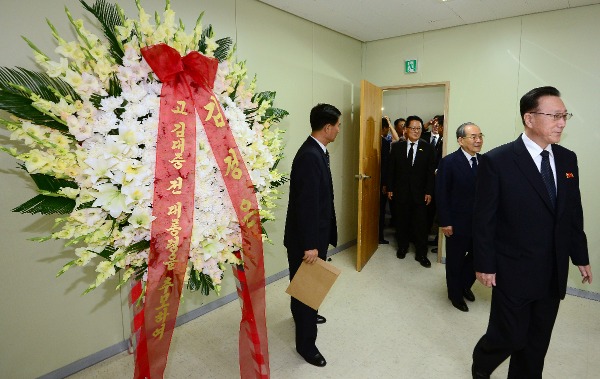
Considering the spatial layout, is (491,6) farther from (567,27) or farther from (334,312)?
(334,312)

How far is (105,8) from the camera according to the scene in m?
1.11

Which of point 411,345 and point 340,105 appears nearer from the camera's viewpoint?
point 411,345

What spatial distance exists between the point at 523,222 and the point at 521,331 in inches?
22.3

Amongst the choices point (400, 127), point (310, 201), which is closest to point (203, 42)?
point (310, 201)

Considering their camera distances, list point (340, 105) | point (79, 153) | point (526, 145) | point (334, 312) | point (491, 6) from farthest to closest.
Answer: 1. point (340, 105)
2. point (491, 6)
3. point (334, 312)
4. point (526, 145)
5. point (79, 153)

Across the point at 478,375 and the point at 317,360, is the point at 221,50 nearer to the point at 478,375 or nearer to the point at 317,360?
the point at 317,360

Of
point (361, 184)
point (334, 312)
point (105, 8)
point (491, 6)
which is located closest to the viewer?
point (105, 8)

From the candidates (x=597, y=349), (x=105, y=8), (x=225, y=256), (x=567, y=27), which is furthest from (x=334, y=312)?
(x=567, y=27)

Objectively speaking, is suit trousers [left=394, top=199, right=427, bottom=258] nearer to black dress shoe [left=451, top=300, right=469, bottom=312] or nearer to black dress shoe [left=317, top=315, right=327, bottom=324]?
black dress shoe [left=451, top=300, right=469, bottom=312]

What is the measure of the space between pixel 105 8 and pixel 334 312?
2670 mm

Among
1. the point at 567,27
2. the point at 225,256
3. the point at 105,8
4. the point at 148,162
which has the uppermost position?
the point at 567,27

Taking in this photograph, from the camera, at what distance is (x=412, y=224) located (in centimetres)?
443

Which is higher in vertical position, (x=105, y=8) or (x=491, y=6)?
(x=491, y=6)

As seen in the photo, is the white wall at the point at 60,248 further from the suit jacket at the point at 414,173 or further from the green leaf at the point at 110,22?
the suit jacket at the point at 414,173
